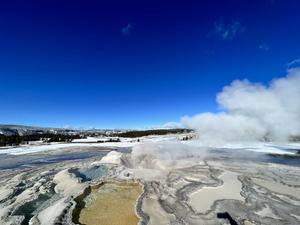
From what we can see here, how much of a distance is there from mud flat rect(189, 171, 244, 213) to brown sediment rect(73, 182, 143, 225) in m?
2.27

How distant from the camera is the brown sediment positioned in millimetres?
8133

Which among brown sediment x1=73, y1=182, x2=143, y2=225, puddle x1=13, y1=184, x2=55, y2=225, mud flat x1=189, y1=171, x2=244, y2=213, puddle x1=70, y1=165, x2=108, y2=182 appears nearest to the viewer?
brown sediment x1=73, y1=182, x2=143, y2=225

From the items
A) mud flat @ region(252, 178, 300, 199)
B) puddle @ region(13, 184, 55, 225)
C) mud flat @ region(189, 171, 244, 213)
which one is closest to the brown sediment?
puddle @ region(13, 184, 55, 225)

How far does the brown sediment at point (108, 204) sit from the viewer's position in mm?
8133

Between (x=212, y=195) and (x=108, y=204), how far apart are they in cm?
419

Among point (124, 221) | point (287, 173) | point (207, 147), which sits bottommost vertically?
point (124, 221)

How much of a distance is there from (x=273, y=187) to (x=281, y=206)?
2.97 meters

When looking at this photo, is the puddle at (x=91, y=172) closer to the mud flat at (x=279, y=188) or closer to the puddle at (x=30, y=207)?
the puddle at (x=30, y=207)

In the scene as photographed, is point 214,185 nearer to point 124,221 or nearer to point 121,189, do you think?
point 121,189

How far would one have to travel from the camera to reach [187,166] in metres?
17.3

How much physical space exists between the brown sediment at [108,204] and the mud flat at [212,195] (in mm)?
2268

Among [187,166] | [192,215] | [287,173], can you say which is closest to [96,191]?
[192,215]

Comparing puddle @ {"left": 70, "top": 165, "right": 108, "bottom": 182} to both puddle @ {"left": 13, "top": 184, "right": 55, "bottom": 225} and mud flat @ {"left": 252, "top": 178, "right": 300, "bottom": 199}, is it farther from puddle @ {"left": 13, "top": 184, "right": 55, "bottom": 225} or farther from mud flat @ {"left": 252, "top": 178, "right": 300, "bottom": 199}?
mud flat @ {"left": 252, "top": 178, "right": 300, "bottom": 199}

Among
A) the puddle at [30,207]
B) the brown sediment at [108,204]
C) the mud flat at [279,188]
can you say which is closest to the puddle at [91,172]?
the brown sediment at [108,204]
